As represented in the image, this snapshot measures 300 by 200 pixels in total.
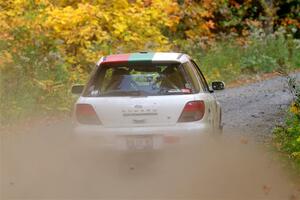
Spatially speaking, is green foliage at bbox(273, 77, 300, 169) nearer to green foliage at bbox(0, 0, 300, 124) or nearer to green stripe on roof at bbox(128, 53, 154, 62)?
green stripe on roof at bbox(128, 53, 154, 62)

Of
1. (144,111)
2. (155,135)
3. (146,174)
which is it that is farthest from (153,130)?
(146,174)

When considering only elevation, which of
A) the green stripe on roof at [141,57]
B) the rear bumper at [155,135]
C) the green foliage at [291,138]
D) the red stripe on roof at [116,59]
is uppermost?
the green stripe on roof at [141,57]

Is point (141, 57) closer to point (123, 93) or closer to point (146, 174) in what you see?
point (123, 93)

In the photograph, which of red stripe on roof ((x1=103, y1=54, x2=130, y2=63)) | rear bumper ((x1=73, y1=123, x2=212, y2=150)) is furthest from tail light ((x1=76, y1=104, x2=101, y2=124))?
red stripe on roof ((x1=103, y1=54, x2=130, y2=63))

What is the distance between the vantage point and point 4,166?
30.1 feet

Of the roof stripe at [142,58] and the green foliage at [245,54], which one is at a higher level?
the roof stripe at [142,58]

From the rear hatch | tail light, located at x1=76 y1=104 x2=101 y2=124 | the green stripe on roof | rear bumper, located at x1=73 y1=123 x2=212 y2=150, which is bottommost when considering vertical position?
rear bumper, located at x1=73 y1=123 x2=212 y2=150

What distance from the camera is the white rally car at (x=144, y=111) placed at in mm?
7980

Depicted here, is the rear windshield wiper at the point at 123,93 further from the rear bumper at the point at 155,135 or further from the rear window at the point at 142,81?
the rear bumper at the point at 155,135

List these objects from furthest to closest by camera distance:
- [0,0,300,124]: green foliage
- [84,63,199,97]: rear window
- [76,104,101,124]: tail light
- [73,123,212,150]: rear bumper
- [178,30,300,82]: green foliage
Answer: [178,30,300,82]: green foliage
[0,0,300,124]: green foliage
[84,63,199,97]: rear window
[76,104,101,124]: tail light
[73,123,212,150]: rear bumper

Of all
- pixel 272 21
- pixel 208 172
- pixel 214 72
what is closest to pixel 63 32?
pixel 214 72

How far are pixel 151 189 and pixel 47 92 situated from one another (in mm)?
7308

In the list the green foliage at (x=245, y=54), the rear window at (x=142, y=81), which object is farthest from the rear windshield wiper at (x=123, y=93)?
the green foliage at (x=245, y=54)

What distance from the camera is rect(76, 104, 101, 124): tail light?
26.7ft
